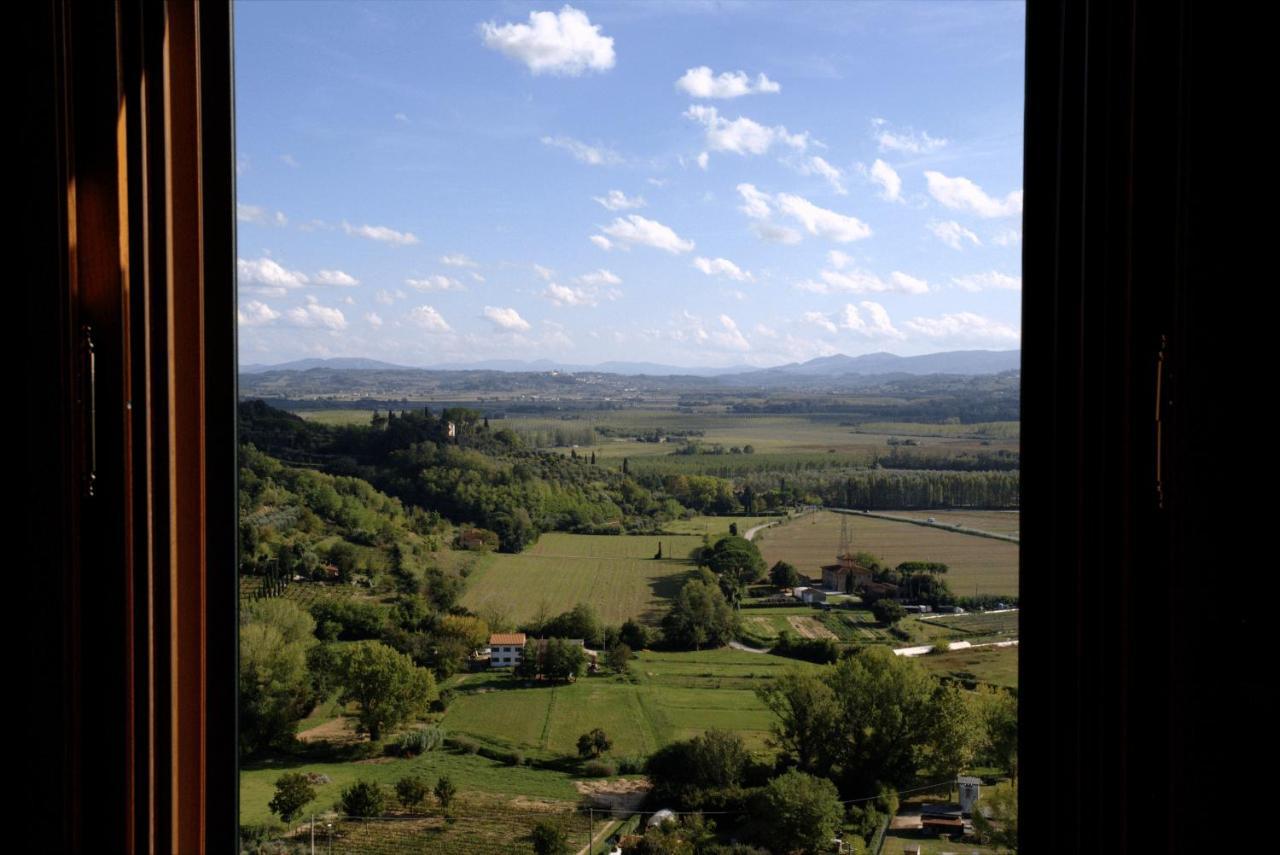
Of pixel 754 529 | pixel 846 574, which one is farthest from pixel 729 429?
pixel 846 574

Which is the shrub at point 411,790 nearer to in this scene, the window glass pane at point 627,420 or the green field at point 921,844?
the window glass pane at point 627,420

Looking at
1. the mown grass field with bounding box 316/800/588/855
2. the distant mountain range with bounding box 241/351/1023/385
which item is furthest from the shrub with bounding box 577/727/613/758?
the distant mountain range with bounding box 241/351/1023/385

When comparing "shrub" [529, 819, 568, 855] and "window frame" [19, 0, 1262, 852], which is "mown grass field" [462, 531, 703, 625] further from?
"window frame" [19, 0, 1262, 852]

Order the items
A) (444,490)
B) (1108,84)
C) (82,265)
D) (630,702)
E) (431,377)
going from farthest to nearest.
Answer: (431,377) → (444,490) → (630,702) → (82,265) → (1108,84)

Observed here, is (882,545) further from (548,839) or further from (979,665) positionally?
(548,839)

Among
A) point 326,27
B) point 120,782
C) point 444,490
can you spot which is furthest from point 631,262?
point 120,782

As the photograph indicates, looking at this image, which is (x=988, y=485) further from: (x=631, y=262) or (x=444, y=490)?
(x=444, y=490)
